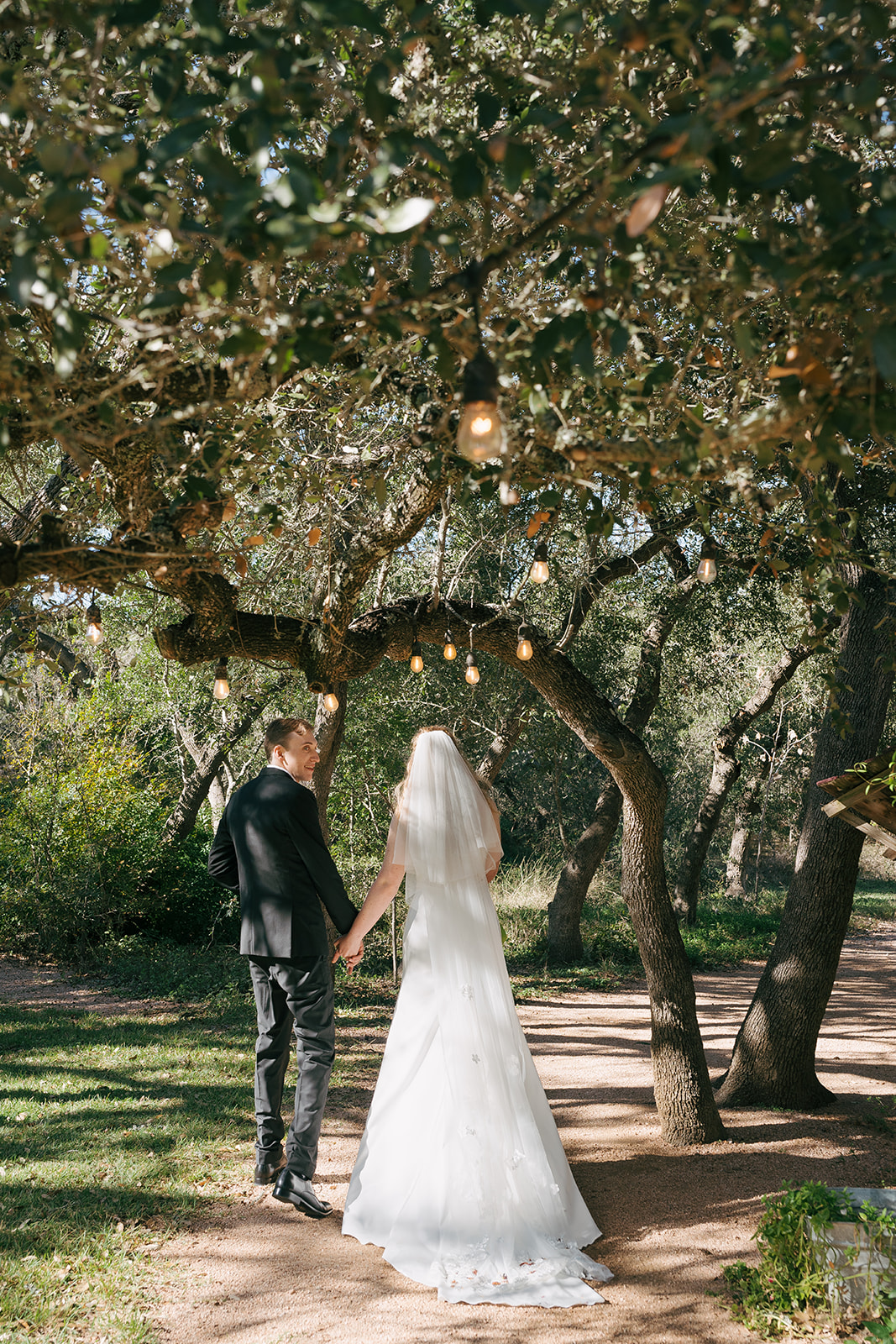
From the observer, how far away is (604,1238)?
4.24m

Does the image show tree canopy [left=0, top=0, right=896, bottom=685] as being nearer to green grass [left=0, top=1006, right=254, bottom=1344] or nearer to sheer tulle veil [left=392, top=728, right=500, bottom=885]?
sheer tulle veil [left=392, top=728, right=500, bottom=885]

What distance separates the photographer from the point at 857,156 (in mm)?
4215

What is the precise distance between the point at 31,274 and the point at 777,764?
2067 cm

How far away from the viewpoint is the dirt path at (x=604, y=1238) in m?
3.41

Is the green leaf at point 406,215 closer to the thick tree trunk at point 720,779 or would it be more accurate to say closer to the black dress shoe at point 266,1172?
the black dress shoe at point 266,1172

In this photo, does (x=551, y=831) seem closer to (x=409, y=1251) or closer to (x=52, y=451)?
(x=52, y=451)

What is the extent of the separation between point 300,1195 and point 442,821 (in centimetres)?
185

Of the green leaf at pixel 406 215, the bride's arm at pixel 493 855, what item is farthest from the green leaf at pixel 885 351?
the bride's arm at pixel 493 855

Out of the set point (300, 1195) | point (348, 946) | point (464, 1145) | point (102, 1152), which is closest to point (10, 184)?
point (348, 946)

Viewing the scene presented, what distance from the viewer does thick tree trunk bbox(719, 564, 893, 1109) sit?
598cm

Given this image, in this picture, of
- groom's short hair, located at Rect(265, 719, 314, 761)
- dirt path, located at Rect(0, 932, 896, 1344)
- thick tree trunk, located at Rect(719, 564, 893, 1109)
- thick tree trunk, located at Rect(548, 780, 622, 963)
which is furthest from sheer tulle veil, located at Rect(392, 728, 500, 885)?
thick tree trunk, located at Rect(548, 780, 622, 963)

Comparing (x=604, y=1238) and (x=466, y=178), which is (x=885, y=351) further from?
(x=604, y=1238)

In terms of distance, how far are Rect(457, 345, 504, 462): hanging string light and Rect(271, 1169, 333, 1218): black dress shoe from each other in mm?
3775

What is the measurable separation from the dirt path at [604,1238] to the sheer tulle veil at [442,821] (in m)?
1.36
